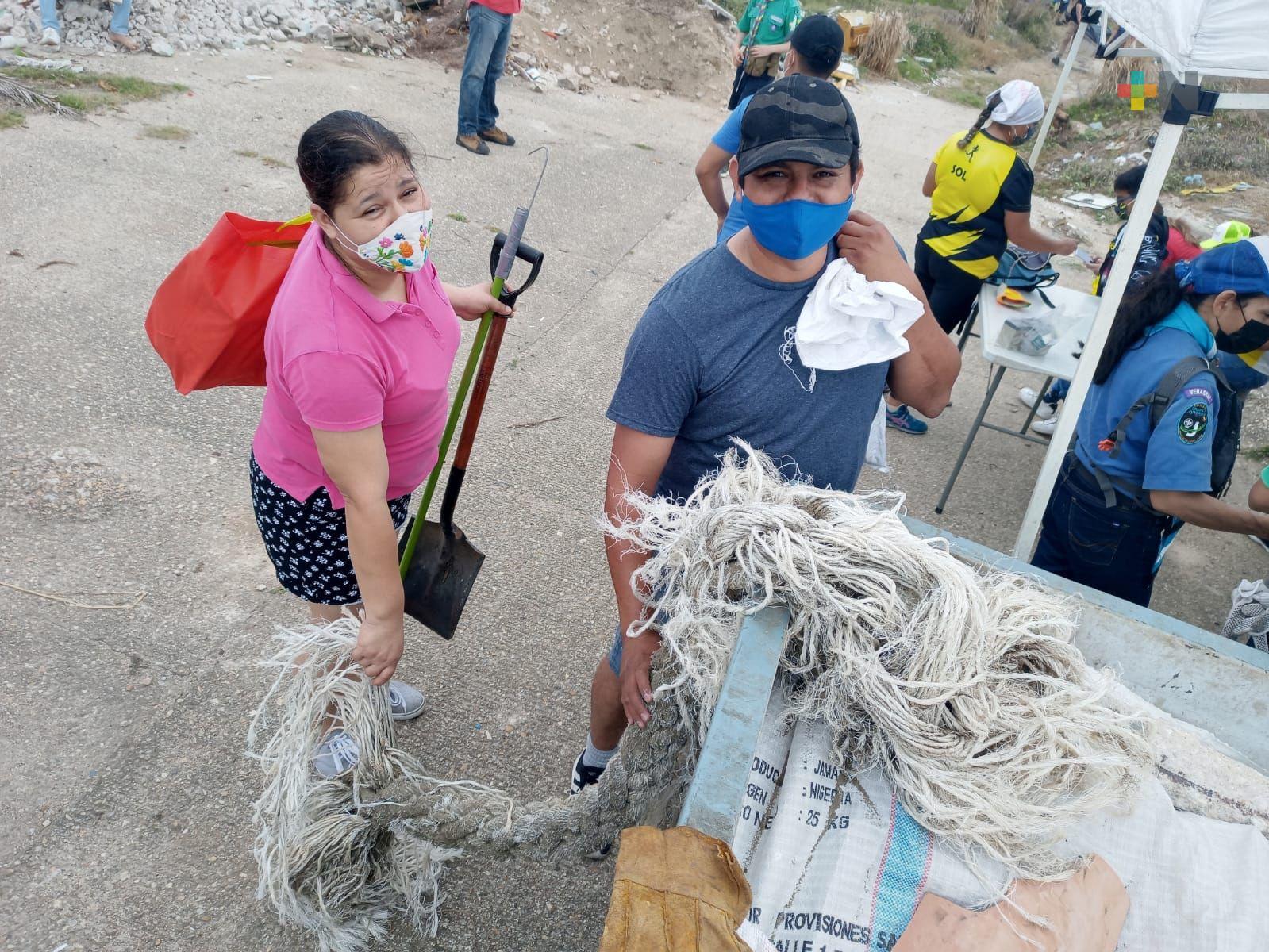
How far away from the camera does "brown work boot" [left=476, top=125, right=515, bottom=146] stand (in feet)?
24.3

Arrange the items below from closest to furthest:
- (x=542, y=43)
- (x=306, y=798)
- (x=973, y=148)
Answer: (x=306, y=798), (x=973, y=148), (x=542, y=43)

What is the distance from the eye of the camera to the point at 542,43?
979 cm

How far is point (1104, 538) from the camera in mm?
2756

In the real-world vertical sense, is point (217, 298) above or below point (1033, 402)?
above

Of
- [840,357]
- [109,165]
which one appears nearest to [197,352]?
[840,357]

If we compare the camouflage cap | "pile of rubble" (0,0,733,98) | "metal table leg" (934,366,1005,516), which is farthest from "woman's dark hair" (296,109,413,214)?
"pile of rubble" (0,0,733,98)

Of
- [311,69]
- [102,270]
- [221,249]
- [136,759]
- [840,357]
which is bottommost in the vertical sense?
[136,759]

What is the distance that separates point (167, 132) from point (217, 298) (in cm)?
533

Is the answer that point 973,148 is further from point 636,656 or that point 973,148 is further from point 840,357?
point 636,656

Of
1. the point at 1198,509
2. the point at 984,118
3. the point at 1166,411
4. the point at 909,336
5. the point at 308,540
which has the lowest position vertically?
the point at 308,540

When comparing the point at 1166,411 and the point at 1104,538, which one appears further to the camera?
the point at 1104,538

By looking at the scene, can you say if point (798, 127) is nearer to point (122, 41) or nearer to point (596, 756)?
point (596, 756)

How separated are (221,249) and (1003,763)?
185 centimetres

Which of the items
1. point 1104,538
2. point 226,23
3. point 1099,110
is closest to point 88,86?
point 226,23
